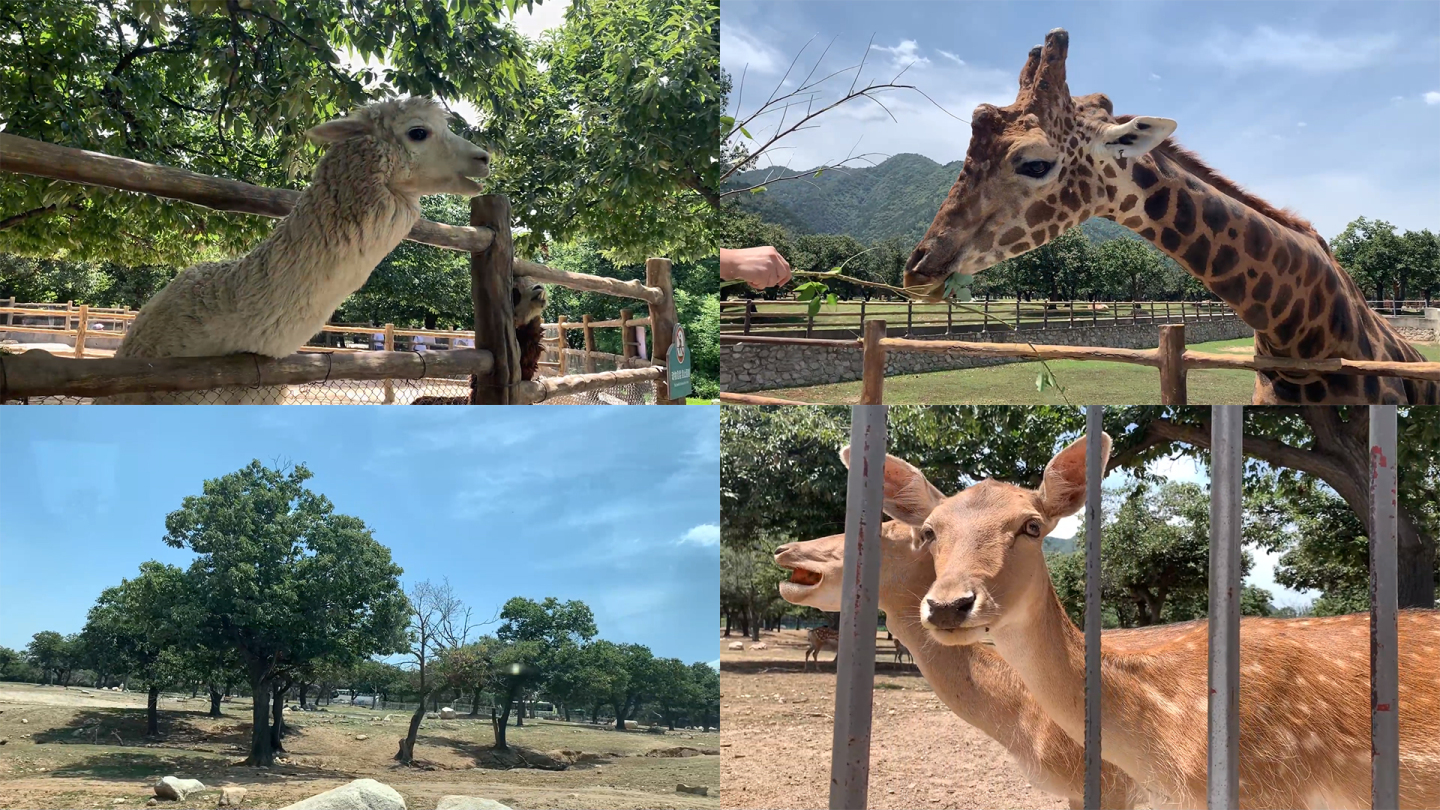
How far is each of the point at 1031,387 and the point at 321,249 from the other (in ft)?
8.07

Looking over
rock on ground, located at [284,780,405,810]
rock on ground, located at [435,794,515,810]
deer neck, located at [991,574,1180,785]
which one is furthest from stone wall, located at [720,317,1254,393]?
rock on ground, located at [284,780,405,810]

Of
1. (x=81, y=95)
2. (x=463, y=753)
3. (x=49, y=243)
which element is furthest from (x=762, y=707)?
(x=49, y=243)

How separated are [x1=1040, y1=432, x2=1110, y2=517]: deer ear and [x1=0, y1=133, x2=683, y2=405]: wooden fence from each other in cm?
174

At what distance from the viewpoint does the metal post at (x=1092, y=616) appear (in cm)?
→ 168

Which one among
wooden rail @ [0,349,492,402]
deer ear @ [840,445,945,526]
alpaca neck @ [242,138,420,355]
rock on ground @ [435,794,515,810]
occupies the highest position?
alpaca neck @ [242,138,420,355]

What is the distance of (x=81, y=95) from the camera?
4.36 meters

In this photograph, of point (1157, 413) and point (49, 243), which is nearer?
point (1157, 413)

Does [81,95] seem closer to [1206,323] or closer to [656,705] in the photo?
[656,705]

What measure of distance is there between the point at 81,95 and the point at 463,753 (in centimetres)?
385

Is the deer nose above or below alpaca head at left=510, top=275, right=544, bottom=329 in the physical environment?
below

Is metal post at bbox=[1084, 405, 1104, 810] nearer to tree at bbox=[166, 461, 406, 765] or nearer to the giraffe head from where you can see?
the giraffe head

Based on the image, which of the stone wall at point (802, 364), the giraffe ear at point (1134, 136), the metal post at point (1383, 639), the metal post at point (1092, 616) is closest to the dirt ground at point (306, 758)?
the stone wall at point (802, 364)

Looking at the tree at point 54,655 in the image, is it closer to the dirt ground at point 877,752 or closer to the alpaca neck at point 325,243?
the alpaca neck at point 325,243

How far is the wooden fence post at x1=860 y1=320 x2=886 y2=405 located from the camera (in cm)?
281
